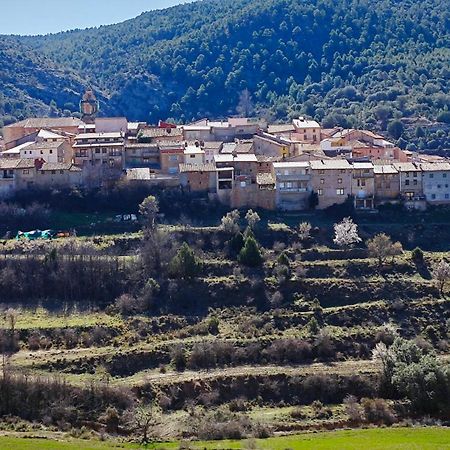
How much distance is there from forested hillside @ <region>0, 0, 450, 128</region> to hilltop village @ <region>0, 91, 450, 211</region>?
104 ft

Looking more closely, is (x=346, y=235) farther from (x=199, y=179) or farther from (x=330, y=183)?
(x=199, y=179)

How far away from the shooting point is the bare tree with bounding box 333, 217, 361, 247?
5578cm

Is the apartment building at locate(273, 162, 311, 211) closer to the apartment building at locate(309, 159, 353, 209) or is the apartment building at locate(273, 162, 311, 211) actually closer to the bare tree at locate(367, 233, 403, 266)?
the apartment building at locate(309, 159, 353, 209)

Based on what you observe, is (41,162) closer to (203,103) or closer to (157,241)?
(157,241)

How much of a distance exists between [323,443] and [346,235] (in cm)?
2102

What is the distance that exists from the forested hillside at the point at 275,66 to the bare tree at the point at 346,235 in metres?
42.4

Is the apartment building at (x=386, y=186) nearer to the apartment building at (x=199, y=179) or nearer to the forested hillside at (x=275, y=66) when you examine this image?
Result: the apartment building at (x=199, y=179)

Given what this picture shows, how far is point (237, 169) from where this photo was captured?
62.4 metres

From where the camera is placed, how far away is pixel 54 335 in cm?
4656

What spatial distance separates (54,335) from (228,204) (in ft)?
62.1

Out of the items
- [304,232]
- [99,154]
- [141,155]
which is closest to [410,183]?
[304,232]

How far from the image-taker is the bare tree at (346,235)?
55781 mm

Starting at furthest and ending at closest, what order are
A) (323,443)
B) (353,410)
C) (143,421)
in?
1. (353,410)
2. (143,421)
3. (323,443)

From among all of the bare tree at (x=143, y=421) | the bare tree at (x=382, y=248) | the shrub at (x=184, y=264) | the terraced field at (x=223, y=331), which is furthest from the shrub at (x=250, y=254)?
the bare tree at (x=143, y=421)
